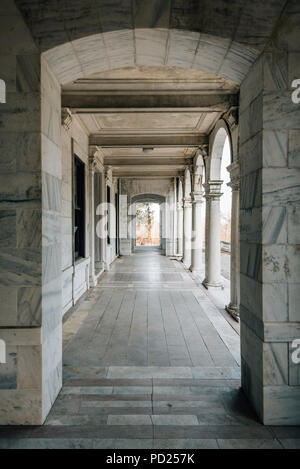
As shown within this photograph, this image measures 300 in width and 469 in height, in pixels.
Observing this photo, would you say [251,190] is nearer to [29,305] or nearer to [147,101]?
[29,305]

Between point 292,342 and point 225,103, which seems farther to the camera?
point 225,103

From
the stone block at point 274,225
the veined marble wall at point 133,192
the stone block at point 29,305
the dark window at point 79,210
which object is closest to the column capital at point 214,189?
the dark window at point 79,210

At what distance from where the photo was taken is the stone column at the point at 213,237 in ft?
23.1

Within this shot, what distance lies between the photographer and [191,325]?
4.55 metres

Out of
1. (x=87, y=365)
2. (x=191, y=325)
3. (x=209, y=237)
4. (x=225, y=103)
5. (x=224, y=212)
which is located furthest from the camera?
(x=224, y=212)

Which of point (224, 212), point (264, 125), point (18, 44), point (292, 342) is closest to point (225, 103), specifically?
point (264, 125)

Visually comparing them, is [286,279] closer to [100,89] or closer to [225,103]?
[225,103]

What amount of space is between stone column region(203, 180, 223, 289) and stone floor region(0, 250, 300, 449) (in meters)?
1.89

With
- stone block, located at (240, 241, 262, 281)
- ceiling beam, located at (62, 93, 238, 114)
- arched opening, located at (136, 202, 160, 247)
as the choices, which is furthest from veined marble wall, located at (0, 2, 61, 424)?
arched opening, located at (136, 202, 160, 247)

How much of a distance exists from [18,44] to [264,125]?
187 cm

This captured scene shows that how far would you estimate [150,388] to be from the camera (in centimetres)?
274

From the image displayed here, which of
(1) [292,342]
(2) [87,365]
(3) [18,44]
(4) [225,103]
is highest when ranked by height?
(4) [225,103]

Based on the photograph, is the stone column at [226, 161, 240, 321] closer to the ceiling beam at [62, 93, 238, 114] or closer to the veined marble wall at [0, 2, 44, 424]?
the ceiling beam at [62, 93, 238, 114]

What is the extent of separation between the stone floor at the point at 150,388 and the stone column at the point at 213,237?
1888 mm
